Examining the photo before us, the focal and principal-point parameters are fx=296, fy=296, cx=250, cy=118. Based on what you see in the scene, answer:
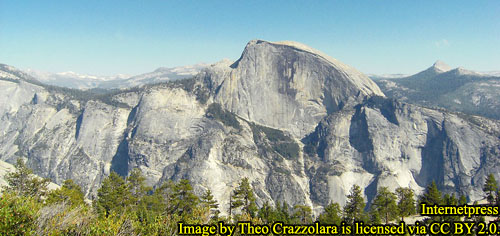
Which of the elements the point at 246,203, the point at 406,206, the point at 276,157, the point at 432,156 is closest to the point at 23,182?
the point at 246,203

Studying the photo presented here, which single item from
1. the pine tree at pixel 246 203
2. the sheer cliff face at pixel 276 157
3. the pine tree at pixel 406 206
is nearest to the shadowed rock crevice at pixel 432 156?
the sheer cliff face at pixel 276 157

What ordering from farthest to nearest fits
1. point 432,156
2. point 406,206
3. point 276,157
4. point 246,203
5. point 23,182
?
→ point 276,157 < point 432,156 < point 406,206 < point 246,203 < point 23,182

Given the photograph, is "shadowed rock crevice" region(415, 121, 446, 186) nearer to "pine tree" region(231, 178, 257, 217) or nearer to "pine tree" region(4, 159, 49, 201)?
"pine tree" region(231, 178, 257, 217)

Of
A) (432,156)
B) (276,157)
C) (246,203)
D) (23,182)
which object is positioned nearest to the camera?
(23,182)

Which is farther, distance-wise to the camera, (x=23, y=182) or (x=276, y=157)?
(x=276, y=157)

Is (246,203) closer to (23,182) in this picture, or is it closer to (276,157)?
(23,182)

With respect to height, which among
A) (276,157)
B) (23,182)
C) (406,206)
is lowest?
(276,157)

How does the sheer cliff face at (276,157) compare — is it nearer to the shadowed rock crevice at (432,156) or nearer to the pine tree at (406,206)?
the shadowed rock crevice at (432,156)

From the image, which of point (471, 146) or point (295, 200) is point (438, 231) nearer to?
point (295, 200)

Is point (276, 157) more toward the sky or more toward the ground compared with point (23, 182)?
more toward the ground

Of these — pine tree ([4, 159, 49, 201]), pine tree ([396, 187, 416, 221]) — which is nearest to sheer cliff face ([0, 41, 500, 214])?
pine tree ([396, 187, 416, 221])

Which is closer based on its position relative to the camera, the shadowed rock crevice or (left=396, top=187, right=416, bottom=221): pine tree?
(left=396, top=187, right=416, bottom=221): pine tree
